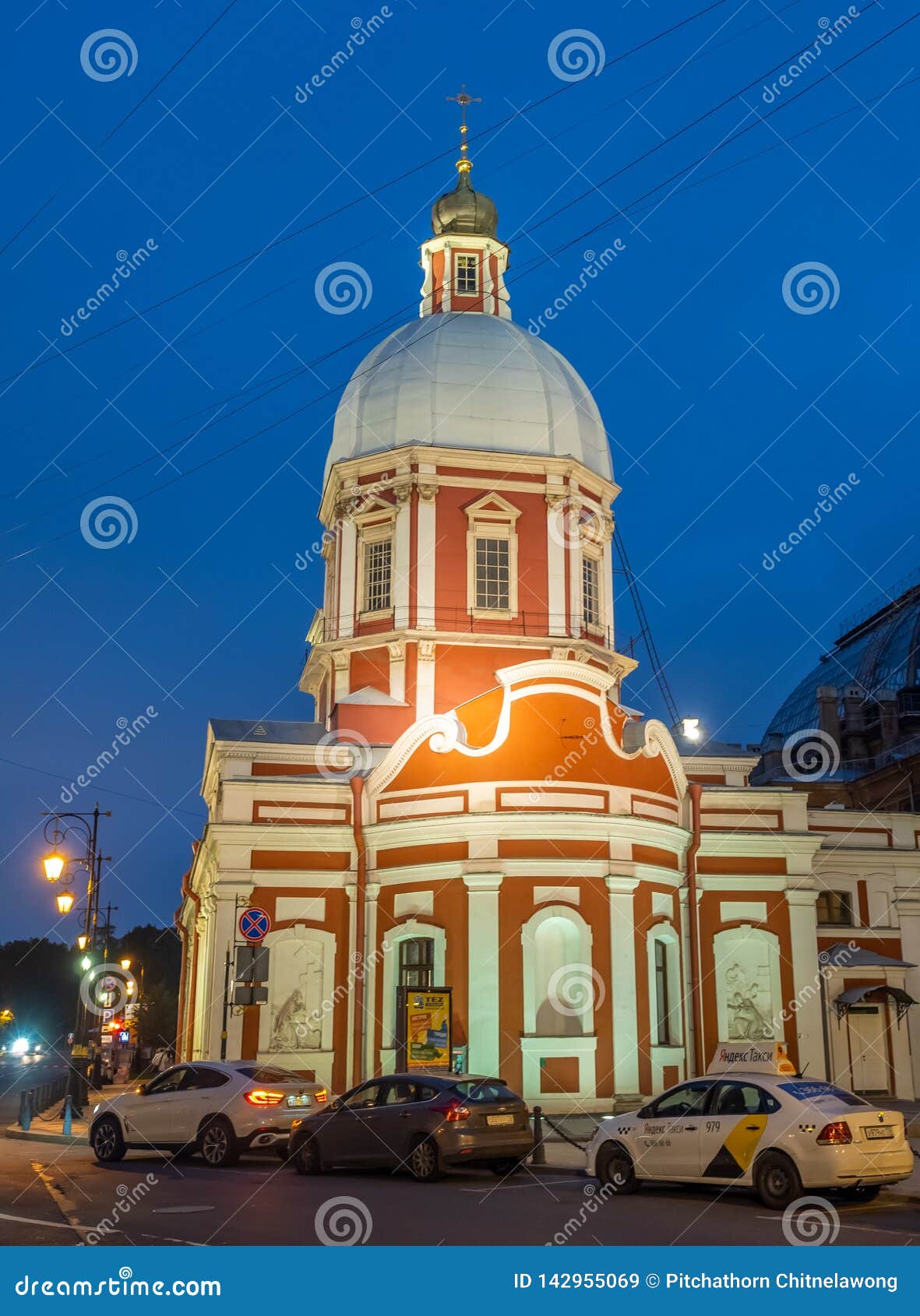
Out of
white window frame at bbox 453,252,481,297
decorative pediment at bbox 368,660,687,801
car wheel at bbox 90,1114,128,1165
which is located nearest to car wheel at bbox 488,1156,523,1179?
car wheel at bbox 90,1114,128,1165

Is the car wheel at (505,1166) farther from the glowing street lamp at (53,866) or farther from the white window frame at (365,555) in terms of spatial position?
the white window frame at (365,555)

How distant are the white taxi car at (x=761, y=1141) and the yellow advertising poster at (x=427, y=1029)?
744 cm

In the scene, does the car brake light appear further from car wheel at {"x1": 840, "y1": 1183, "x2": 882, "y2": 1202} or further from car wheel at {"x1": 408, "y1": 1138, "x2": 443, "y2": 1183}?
car wheel at {"x1": 840, "y1": 1183, "x2": 882, "y2": 1202}

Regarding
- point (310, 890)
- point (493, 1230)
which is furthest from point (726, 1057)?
point (310, 890)

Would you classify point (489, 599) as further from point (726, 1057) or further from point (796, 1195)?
point (796, 1195)

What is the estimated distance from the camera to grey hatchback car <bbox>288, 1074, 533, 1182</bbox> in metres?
15.2

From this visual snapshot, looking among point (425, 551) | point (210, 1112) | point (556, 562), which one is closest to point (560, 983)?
point (210, 1112)

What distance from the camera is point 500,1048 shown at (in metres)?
24.2

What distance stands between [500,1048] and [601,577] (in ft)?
43.1

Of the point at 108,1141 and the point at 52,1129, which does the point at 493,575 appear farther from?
the point at 108,1141

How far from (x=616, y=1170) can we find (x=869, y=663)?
4623cm

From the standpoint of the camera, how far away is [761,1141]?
13.1m

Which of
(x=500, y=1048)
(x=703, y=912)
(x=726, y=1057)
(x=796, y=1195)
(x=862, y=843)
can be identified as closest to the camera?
(x=796, y=1195)

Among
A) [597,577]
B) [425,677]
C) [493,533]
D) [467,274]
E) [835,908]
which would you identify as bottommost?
[835,908]
